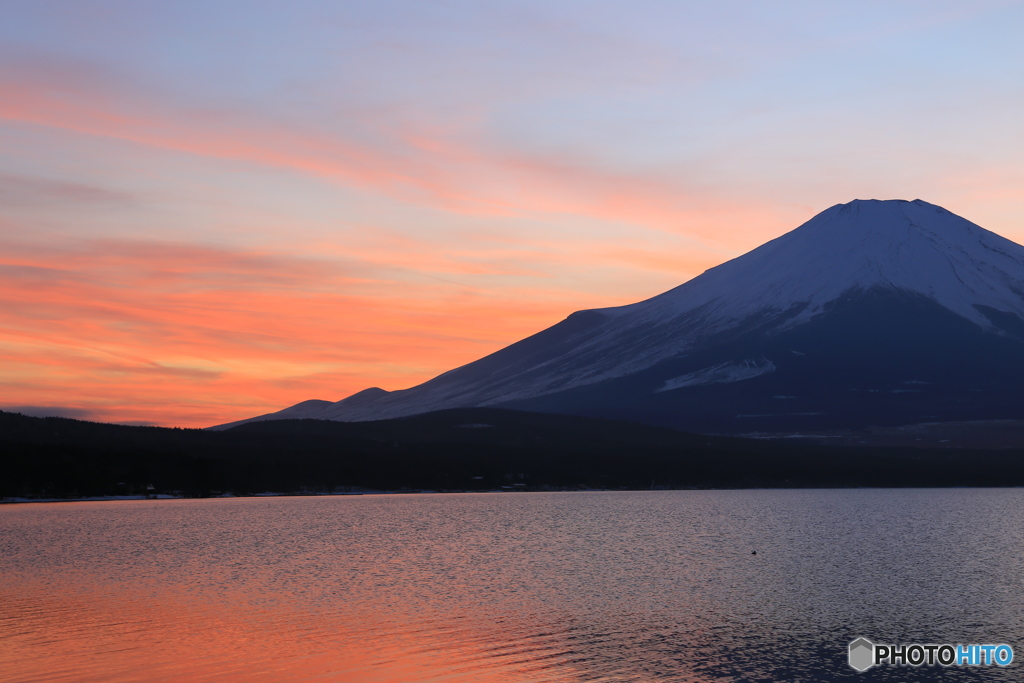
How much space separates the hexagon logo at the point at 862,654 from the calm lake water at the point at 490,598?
71cm

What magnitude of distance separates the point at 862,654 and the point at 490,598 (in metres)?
17.9

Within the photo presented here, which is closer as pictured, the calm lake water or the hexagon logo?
the calm lake water

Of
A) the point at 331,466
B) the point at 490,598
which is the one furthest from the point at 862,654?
the point at 331,466

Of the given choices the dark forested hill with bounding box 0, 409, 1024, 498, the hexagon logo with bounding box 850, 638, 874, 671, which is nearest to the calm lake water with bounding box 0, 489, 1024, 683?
the hexagon logo with bounding box 850, 638, 874, 671

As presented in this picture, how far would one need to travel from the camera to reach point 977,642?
36.5 metres

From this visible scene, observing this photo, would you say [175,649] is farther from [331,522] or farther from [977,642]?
[331,522]

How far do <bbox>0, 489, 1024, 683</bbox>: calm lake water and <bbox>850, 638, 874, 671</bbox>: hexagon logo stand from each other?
71 cm

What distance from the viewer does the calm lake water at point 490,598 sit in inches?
1286

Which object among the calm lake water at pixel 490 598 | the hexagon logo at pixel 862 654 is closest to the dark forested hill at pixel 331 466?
the calm lake water at pixel 490 598

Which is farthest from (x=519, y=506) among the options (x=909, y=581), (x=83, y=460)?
(x=909, y=581)

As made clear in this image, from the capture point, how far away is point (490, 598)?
46.8 meters

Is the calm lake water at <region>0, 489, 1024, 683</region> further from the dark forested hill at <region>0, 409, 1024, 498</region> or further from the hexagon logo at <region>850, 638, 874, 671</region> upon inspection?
the dark forested hill at <region>0, 409, 1024, 498</region>

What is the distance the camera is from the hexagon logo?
32875 millimetres

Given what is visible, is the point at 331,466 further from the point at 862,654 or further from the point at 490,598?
the point at 862,654
